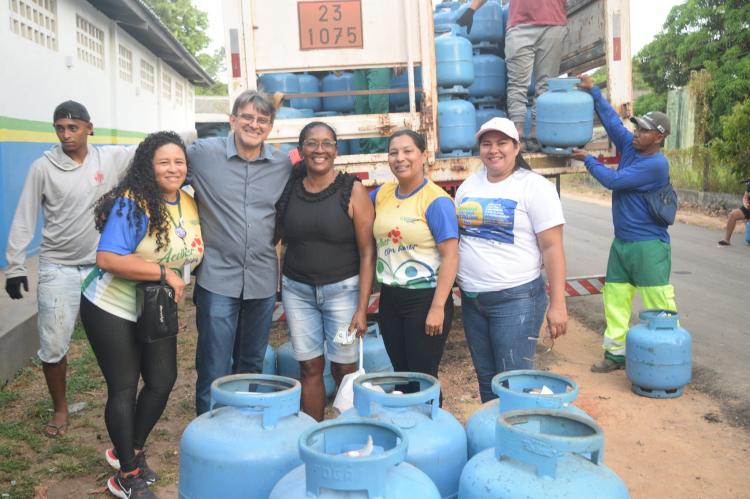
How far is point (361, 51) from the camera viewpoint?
5125 mm

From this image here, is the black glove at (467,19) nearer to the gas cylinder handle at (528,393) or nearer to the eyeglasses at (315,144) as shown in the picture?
the eyeglasses at (315,144)

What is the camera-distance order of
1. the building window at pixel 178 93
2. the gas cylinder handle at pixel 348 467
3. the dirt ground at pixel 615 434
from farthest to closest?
the building window at pixel 178 93
the dirt ground at pixel 615 434
the gas cylinder handle at pixel 348 467

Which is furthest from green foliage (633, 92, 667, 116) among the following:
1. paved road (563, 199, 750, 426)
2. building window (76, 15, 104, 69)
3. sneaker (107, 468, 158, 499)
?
sneaker (107, 468, 158, 499)

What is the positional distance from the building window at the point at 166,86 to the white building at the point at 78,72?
3 cm

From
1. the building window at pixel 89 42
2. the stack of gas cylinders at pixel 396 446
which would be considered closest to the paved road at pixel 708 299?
the stack of gas cylinders at pixel 396 446

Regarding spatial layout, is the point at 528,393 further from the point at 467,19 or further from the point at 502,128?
the point at 467,19

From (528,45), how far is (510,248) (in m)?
3.24

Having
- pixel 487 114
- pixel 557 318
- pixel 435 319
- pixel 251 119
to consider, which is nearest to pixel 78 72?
pixel 487 114

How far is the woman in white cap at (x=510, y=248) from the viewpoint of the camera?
3.09 meters

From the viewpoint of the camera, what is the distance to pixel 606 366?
5332mm

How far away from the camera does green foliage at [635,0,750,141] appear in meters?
17.9

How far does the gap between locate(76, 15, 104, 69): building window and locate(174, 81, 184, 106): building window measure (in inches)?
351

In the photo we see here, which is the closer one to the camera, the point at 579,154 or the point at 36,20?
the point at 579,154

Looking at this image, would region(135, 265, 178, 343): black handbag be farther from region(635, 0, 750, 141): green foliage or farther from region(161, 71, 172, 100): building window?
region(161, 71, 172, 100): building window
